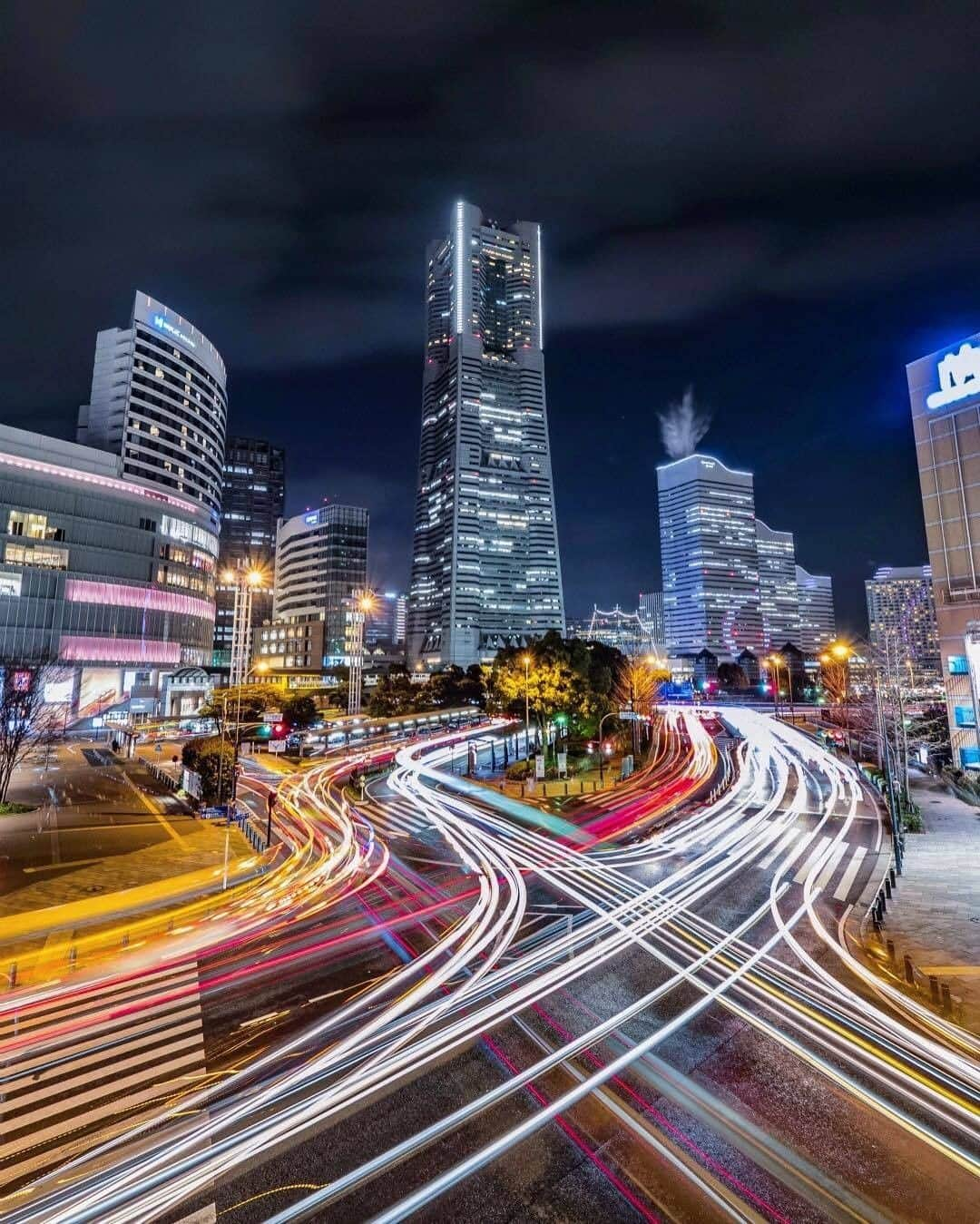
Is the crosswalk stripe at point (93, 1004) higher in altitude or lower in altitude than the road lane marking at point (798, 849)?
higher

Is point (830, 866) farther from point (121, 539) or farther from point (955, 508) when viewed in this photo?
point (121, 539)

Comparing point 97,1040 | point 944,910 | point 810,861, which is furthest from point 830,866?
point 97,1040

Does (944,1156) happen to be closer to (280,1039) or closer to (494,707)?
(280,1039)

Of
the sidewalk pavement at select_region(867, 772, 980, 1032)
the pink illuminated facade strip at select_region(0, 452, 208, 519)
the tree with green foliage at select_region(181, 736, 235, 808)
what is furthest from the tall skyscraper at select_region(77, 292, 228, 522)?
the sidewalk pavement at select_region(867, 772, 980, 1032)

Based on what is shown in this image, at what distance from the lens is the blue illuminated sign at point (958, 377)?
43.4 m

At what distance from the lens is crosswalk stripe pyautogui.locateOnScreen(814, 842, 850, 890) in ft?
72.9

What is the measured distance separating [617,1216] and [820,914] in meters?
14.8

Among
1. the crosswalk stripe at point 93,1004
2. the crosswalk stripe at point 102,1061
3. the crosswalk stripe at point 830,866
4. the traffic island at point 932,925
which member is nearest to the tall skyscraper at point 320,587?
the crosswalk stripe at point 830,866

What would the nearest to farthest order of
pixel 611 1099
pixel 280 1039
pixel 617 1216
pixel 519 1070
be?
pixel 617 1216
pixel 611 1099
pixel 519 1070
pixel 280 1039

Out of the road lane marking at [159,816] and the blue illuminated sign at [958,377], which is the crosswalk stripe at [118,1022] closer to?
the road lane marking at [159,816]

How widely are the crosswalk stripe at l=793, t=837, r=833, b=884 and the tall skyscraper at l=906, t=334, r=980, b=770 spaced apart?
848 inches

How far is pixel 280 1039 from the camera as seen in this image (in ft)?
38.7

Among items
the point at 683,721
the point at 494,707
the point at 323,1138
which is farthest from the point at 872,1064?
the point at 683,721

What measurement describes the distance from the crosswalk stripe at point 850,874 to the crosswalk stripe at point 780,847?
265 centimetres
